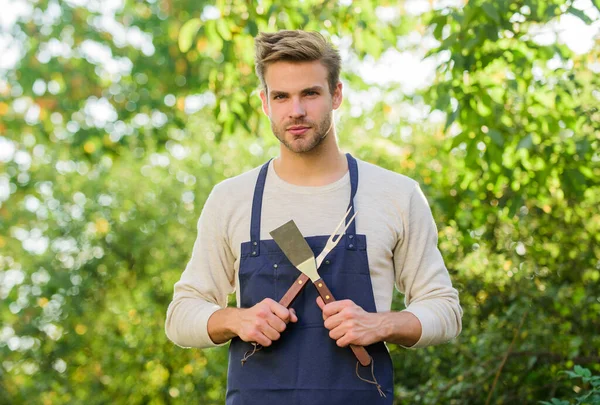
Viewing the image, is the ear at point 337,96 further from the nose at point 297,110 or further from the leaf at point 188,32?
the leaf at point 188,32

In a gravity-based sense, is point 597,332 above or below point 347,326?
below

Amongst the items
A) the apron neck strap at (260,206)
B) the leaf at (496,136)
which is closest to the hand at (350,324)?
the apron neck strap at (260,206)

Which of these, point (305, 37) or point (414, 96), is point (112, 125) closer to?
point (414, 96)

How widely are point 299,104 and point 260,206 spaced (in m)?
0.32

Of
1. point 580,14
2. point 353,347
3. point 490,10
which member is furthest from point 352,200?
point 580,14

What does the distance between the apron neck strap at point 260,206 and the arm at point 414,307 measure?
6.3 inches

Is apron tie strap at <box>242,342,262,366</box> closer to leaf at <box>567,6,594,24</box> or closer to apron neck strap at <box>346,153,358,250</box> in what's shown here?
apron neck strap at <box>346,153,358,250</box>

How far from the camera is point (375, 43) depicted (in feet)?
16.4

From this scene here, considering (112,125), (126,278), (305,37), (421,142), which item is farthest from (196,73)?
(305,37)

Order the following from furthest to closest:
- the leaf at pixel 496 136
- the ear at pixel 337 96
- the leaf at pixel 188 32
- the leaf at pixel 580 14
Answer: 1. the leaf at pixel 188 32
2. the leaf at pixel 496 136
3. the leaf at pixel 580 14
4. the ear at pixel 337 96

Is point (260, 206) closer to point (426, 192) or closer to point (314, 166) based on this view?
point (314, 166)

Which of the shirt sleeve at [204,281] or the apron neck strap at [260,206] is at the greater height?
the apron neck strap at [260,206]

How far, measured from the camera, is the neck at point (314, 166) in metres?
2.56

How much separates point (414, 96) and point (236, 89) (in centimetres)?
112
